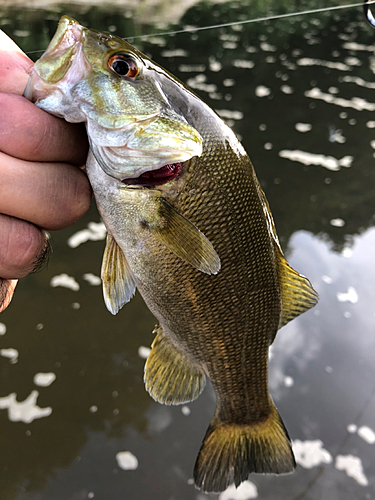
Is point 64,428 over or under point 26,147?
under

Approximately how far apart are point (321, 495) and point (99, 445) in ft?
5.77

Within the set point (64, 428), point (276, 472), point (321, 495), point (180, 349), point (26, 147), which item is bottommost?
point (64, 428)

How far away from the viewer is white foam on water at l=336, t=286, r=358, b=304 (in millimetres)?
4816

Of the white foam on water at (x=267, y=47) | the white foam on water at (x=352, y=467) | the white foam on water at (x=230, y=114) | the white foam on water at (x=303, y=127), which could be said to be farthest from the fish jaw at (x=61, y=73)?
the white foam on water at (x=267, y=47)

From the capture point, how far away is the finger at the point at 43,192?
1.23 m

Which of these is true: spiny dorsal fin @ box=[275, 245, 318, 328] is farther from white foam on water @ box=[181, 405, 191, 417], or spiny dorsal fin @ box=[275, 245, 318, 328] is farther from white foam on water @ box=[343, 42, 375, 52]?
white foam on water @ box=[343, 42, 375, 52]

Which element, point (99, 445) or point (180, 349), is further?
point (99, 445)

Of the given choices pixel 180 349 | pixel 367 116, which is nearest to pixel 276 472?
pixel 180 349

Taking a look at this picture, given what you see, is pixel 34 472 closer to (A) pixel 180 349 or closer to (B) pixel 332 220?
(A) pixel 180 349

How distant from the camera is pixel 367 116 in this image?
8.78m

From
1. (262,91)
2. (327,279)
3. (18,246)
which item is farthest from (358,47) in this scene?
(18,246)

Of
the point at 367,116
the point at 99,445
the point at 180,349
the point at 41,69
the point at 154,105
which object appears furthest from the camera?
the point at 367,116

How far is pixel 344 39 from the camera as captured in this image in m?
13.4

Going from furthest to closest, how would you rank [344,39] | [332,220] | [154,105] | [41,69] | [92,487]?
[344,39], [332,220], [92,487], [154,105], [41,69]
